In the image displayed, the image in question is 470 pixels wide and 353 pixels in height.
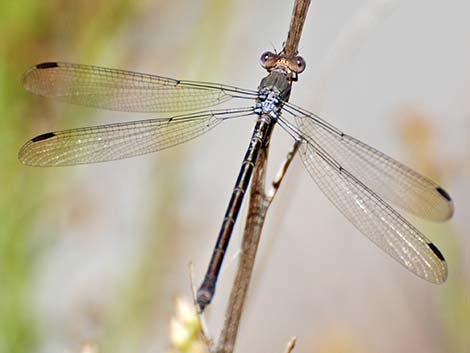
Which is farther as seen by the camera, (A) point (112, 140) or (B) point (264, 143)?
(A) point (112, 140)

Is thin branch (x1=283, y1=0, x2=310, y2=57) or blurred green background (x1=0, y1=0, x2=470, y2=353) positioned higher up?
blurred green background (x1=0, y1=0, x2=470, y2=353)

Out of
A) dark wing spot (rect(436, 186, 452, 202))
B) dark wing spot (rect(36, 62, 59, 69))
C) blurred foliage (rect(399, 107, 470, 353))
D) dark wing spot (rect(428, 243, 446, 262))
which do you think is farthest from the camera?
blurred foliage (rect(399, 107, 470, 353))

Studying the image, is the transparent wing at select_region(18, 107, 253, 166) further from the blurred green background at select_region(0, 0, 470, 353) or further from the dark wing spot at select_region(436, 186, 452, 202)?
the dark wing spot at select_region(436, 186, 452, 202)

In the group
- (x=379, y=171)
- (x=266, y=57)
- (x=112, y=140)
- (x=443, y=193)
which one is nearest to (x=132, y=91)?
(x=112, y=140)

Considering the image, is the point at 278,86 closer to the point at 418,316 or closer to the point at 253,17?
the point at 253,17

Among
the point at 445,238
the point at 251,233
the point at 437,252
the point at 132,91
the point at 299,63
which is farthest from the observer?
the point at 445,238

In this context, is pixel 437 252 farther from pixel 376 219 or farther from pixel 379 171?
pixel 379 171

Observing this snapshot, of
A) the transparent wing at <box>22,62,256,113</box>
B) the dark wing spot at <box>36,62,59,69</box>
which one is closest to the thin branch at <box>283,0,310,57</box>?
the transparent wing at <box>22,62,256,113</box>
